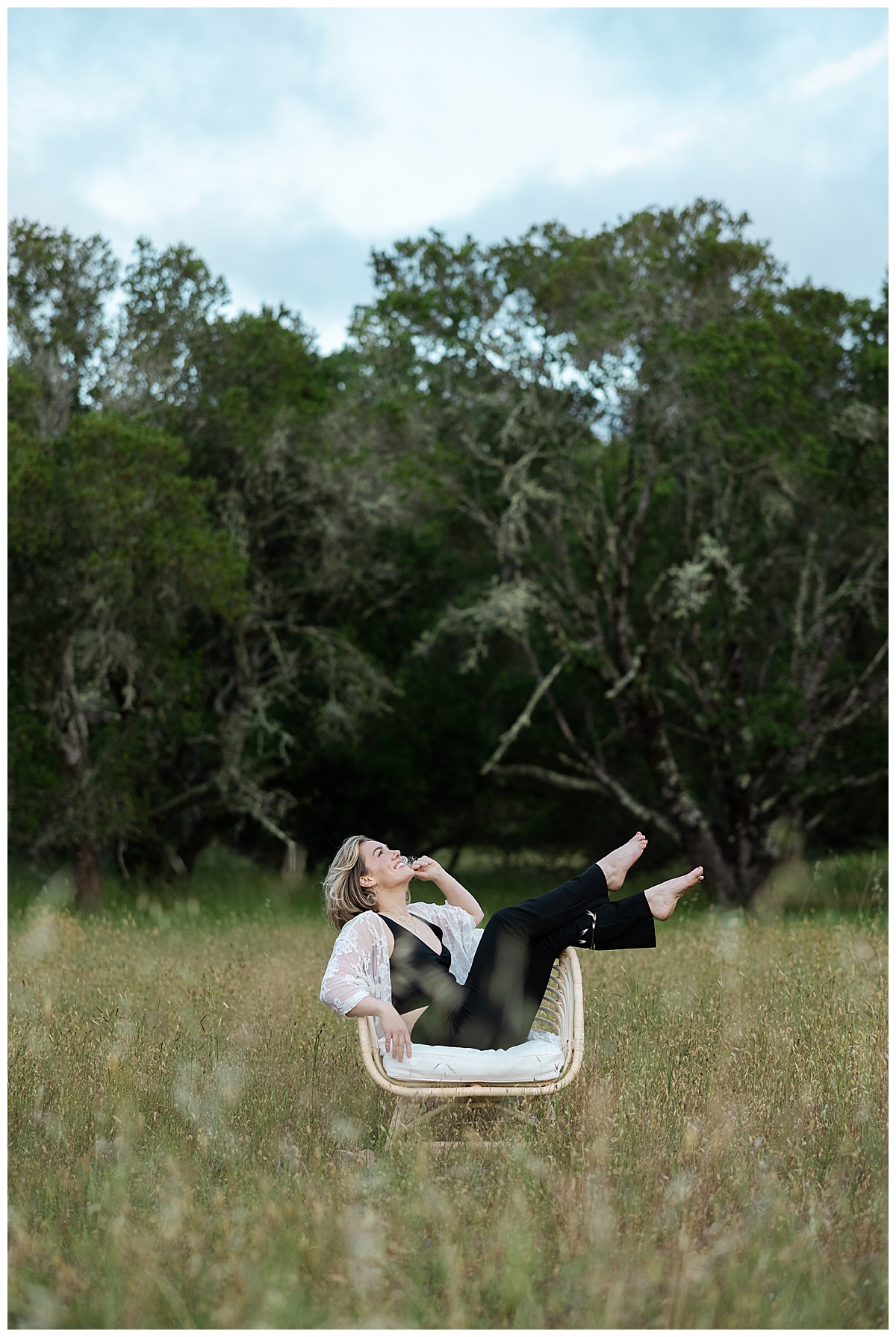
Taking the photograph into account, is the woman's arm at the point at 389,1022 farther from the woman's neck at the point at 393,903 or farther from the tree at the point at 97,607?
the tree at the point at 97,607

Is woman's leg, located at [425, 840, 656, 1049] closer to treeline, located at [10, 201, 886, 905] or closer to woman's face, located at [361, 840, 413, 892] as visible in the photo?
woman's face, located at [361, 840, 413, 892]

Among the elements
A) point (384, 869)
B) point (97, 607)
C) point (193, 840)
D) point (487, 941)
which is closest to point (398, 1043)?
point (487, 941)

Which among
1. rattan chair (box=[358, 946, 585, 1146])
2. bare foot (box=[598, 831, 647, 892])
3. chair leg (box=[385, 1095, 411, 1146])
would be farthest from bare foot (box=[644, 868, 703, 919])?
chair leg (box=[385, 1095, 411, 1146])

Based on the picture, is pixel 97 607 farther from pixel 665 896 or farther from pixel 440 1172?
pixel 440 1172

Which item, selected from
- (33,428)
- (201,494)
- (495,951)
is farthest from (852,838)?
(495,951)

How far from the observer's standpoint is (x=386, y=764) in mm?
15367

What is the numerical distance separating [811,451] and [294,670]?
628 cm

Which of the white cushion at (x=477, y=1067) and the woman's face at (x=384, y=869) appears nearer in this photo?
the white cushion at (x=477, y=1067)

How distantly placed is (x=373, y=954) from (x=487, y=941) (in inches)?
15.8

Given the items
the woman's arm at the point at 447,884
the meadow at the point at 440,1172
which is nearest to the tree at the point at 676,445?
the meadow at the point at 440,1172

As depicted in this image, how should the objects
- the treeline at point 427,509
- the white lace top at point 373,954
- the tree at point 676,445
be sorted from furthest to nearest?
the tree at point 676,445
the treeline at point 427,509
the white lace top at point 373,954

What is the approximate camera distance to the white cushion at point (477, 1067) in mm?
3617

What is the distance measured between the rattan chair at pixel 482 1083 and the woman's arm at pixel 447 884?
0.42 metres

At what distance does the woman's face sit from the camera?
405 centimetres
